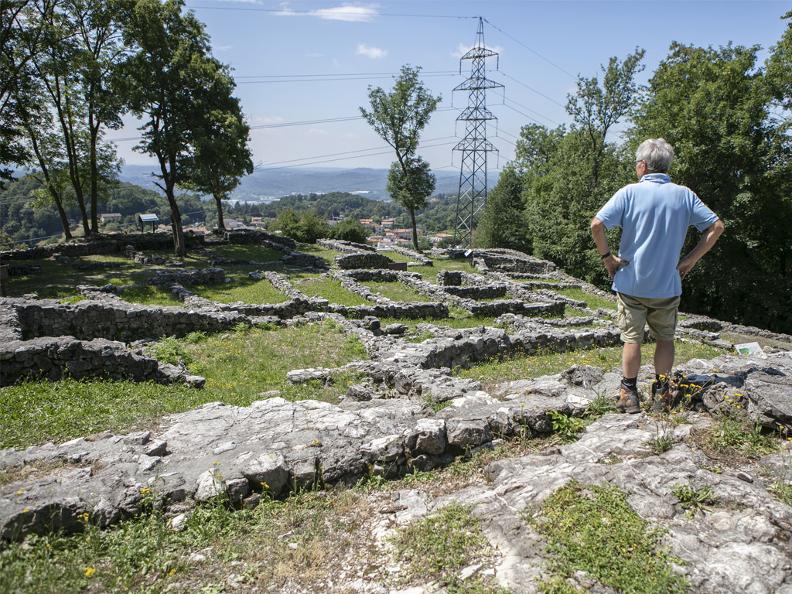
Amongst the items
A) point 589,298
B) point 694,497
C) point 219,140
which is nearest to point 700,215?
point 694,497

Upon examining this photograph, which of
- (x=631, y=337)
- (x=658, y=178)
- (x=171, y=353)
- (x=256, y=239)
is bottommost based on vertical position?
(x=171, y=353)

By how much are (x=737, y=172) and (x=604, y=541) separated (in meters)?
32.9

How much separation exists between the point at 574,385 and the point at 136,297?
18.0 metres

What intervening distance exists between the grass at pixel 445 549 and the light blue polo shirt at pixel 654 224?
3.42 meters

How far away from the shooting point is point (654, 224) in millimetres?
5621

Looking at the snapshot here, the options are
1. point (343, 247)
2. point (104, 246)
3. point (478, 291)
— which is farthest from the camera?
point (343, 247)

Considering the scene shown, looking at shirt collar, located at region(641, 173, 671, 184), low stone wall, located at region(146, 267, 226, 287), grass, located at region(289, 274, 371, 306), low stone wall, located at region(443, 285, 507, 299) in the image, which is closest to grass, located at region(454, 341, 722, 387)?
shirt collar, located at region(641, 173, 671, 184)

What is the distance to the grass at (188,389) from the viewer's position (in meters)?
7.49

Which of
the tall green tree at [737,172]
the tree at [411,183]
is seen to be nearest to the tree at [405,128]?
the tree at [411,183]

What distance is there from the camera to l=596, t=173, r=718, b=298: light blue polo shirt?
563cm

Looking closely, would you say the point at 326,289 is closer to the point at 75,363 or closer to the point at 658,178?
the point at 75,363

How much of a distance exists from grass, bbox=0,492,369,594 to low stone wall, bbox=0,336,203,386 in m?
5.93

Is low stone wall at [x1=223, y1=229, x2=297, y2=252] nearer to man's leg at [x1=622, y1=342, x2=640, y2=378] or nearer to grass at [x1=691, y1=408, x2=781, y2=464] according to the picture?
man's leg at [x1=622, y1=342, x2=640, y2=378]

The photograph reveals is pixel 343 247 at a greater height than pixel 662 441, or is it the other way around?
pixel 662 441
